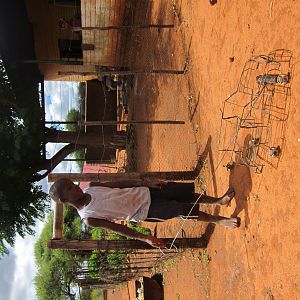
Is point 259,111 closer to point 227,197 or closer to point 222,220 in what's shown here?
point 227,197

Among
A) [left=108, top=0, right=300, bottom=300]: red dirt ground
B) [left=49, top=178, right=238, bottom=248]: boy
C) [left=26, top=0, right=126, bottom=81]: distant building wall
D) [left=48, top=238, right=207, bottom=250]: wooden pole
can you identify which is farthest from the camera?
[left=26, top=0, right=126, bottom=81]: distant building wall

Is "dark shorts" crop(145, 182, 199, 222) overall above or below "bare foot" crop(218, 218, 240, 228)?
above

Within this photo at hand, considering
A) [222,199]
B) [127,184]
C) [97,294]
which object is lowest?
[97,294]

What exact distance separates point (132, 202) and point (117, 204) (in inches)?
8.6

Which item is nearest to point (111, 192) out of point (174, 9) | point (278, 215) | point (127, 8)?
point (278, 215)

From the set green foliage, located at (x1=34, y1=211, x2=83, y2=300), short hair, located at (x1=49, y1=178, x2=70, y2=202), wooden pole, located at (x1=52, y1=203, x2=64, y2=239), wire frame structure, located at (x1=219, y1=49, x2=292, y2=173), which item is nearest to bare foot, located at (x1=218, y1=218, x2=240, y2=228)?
wire frame structure, located at (x1=219, y1=49, x2=292, y2=173)

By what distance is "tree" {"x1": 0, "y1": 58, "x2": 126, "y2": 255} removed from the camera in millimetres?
11250

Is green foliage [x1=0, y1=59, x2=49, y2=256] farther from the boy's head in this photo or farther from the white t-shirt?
the boy's head

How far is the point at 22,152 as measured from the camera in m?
11.7

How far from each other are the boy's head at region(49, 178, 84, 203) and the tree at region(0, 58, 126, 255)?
5.66m

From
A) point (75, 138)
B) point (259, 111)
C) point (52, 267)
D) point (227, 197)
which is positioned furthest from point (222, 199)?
point (52, 267)

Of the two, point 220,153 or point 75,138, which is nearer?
point 220,153

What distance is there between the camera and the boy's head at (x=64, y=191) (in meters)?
5.53

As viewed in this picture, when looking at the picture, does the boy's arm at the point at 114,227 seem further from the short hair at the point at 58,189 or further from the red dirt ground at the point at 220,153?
the red dirt ground at the point at 220,153
